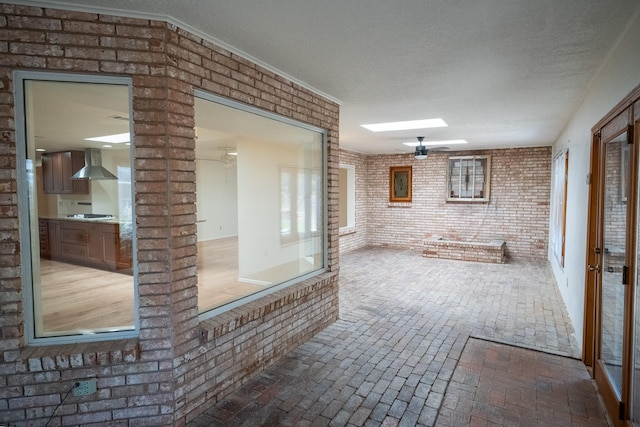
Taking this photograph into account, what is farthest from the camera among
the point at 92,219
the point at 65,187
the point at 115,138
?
the point at 92,219

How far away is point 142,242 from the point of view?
2281 mm

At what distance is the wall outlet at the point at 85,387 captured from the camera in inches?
86.6

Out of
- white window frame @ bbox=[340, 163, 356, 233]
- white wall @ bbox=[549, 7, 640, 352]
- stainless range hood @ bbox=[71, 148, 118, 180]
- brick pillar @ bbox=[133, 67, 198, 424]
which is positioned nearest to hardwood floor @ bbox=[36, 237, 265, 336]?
brick pillar @ bbox=[133, 67, 198, 424]

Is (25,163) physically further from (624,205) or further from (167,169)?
(624,205)

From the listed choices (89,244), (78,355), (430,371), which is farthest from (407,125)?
(78,355)

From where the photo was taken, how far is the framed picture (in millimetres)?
10133

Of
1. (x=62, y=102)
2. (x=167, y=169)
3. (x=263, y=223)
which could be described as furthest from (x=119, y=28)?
(x=263, y=223)

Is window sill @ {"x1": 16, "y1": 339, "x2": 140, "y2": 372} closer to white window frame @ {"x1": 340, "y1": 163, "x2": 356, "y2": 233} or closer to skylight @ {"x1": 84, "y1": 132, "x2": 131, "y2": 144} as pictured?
skylight @ {"x1": 84, "y1": 132, "x2": 131, "y2": 144}

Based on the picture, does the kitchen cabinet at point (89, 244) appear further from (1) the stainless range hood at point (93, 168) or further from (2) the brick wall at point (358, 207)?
(2) the brick wall at point (358, 207)

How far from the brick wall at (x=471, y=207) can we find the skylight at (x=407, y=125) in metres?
3.96

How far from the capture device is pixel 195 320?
98.4 inches

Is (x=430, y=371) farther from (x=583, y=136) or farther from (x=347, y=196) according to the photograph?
(x=347, y=196)

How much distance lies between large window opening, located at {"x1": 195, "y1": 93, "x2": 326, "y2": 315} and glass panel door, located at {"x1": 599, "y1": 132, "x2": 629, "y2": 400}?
104 inches

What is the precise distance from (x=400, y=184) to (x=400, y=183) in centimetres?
3
